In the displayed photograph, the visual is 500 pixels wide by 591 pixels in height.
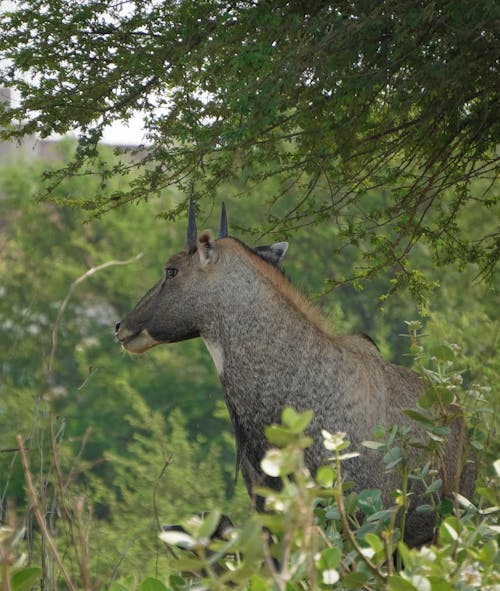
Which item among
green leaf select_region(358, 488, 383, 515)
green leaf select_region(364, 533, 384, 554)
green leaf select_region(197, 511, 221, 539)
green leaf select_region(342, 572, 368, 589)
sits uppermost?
green leaf select_region(197, 511, 221, 539)

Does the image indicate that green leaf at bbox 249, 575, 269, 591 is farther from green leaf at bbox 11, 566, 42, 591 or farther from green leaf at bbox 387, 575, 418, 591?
green leaf at bbox 11, 566, 42, 591

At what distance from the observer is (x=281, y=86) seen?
21.3 ft

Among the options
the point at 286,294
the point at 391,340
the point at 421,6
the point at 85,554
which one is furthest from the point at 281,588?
the point at 391,340

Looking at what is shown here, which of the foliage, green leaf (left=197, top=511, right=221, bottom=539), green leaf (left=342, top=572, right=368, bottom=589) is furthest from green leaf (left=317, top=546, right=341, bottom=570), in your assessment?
green leaf (left=197, top=511, right=221, bottom=539)

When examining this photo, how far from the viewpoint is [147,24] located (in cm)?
820

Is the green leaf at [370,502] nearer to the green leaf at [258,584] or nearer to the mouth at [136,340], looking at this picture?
the green leaf at [258,584]

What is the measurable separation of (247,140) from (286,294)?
93cm

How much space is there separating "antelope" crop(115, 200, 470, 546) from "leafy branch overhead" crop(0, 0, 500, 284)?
69 cm

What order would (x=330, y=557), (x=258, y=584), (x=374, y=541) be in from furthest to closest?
(x=374, y=541)
(x=330, y=557)
(x=258, y=584)

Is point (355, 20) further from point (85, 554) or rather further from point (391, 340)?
point (391, 340)

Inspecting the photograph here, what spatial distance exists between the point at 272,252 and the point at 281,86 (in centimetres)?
112

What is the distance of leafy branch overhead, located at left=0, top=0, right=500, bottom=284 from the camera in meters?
6.54

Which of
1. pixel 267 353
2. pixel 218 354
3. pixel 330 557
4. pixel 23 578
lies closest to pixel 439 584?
pixel 330 557

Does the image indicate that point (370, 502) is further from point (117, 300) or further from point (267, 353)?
point (117, 300)
